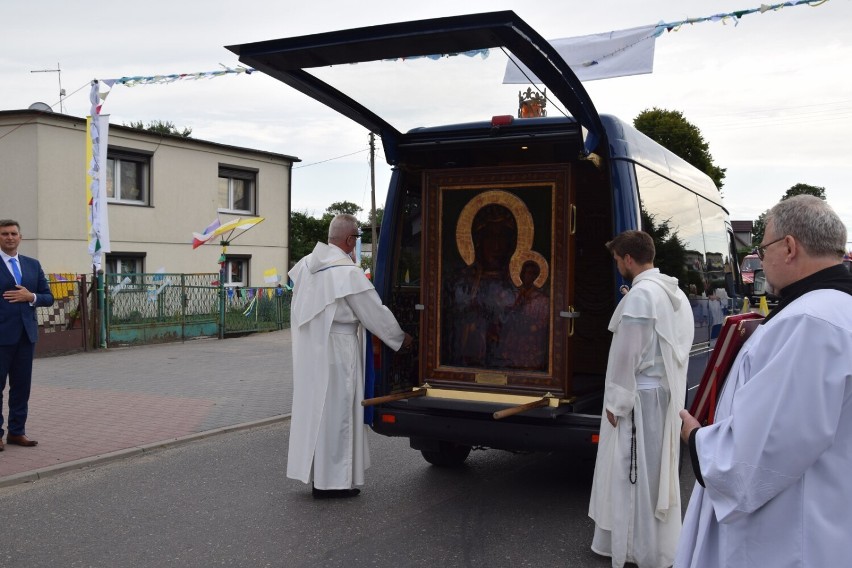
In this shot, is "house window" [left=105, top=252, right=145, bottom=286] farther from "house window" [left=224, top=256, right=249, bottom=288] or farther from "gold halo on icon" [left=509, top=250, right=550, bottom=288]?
"gold halo on icon" [left=509, top=250, right=550, bottom=288]

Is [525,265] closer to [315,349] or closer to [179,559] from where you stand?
[315,349]

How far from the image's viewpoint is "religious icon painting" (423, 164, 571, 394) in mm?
6246

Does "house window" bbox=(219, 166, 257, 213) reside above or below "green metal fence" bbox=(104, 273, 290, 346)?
above

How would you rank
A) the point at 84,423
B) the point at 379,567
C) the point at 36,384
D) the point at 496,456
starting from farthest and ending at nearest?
the point at 36,384
the point at 84,423
the point at 496,456
the point at 379,567

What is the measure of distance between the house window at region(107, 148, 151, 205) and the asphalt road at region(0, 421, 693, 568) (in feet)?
49.5

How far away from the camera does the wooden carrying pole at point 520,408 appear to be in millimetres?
5129

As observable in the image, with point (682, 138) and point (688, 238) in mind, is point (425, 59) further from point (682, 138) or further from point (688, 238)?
point (682, 138)

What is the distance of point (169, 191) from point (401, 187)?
17.4m

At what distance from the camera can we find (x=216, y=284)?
18.9 m

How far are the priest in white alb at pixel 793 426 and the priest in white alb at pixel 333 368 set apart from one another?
4078mm

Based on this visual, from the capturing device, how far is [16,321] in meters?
7.29

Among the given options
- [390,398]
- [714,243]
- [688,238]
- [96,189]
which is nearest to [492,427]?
[390,398]

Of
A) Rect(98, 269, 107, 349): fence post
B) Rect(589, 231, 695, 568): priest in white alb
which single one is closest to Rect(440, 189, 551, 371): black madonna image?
Rect(589, 231, 695, 568): priest in white alb

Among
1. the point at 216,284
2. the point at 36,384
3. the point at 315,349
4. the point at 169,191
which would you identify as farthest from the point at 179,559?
the point at 169,191
